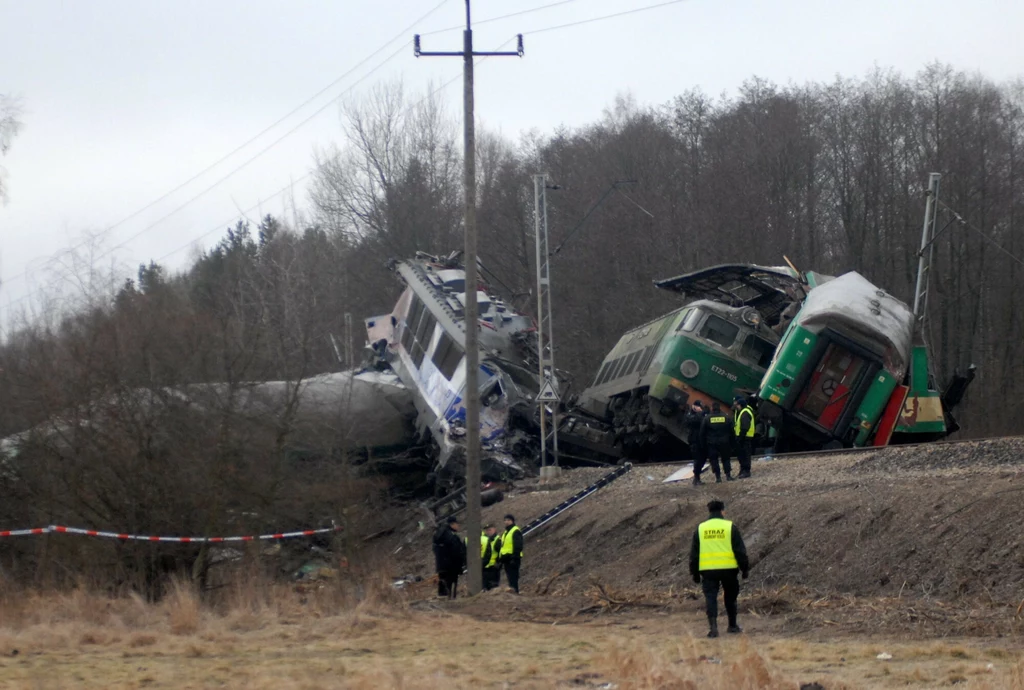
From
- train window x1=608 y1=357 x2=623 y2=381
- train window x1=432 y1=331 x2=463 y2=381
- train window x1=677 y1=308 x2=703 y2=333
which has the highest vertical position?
train window x1=677 y1=308 x2=703 y2=333

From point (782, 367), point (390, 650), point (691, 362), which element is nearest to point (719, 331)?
point (691, 362)

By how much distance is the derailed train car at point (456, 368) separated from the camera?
25.5 metres

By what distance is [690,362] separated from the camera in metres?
24.7

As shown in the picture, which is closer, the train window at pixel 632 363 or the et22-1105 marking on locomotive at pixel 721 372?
the et22-1105 marking on locomotive at pixel 721 372

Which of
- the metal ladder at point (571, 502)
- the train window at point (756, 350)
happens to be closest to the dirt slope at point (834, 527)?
the metal ladder at point (571, 502)

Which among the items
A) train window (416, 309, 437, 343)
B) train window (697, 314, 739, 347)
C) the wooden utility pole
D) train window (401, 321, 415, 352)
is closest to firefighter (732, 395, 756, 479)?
the wooden utility pole

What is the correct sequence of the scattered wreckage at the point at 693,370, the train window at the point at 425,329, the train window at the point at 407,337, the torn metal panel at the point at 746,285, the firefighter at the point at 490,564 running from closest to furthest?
the firefighter at the point at 490,564 < the scattered wreckage at the point at 693,370 < the torn metal panel at the point at 746,285 < the train window at the point at 425,329 < the train window at the point at 407,337

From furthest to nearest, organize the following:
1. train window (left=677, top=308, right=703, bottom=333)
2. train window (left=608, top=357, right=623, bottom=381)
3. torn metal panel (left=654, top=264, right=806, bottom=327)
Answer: train window (left=608, top=357, right=623, bottom=381), torn metal panel (left=654, top=264, right=806, bottom=327), train window (left=677, top=308, right=703, bottom=333)

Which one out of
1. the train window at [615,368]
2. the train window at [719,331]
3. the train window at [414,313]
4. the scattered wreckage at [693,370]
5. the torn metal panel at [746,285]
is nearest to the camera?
the scattered wreckage at [693,370]

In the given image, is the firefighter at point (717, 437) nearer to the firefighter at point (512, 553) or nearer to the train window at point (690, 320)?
the firefighter at point (512, 553)

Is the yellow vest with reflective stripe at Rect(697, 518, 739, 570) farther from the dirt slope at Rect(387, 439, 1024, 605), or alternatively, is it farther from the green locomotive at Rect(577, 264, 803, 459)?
the green locomotive at Rect(577, 264, 803, 459)

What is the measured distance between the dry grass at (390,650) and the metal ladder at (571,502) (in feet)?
18.2

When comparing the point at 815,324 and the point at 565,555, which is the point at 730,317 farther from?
the point at 565,555

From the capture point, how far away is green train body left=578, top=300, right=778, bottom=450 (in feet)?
81.0
